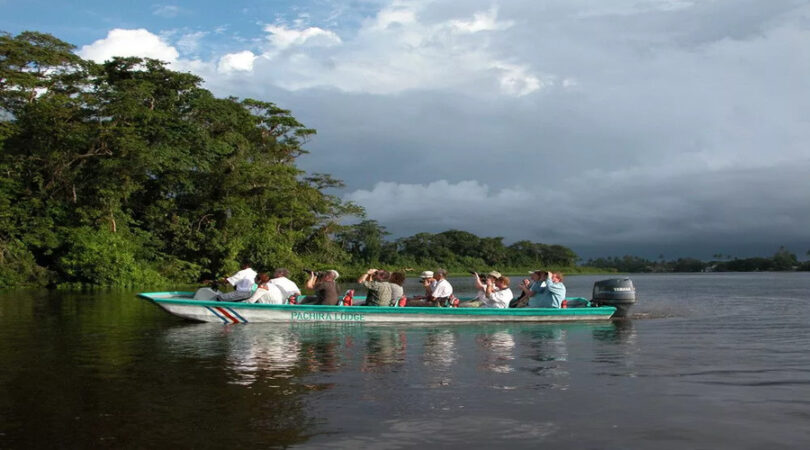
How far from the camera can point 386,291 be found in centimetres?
1664

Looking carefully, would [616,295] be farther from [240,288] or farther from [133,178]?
[133,178]

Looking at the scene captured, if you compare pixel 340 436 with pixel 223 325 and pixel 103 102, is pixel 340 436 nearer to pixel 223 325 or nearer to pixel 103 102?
pixel 223 325

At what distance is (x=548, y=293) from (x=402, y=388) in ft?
30.0

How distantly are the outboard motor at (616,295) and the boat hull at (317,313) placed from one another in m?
1.95

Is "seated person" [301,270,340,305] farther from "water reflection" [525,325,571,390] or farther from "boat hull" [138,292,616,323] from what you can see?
"water reflection" [525,325,571,390]

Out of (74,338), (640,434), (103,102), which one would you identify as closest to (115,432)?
(640,434)

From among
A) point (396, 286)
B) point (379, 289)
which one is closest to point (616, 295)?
point (396, 286)

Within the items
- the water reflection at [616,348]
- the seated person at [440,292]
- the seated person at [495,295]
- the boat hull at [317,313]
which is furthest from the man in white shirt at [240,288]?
the water reflection at [616,348]

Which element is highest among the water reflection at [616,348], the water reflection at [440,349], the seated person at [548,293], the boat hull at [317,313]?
the seated person at [548,293]

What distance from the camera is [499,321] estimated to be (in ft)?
55.1

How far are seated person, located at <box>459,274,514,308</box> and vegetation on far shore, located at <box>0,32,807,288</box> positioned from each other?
2543 centimetres

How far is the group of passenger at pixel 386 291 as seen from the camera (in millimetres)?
16562

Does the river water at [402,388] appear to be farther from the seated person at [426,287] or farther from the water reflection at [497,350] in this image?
the seated person at [426,287]

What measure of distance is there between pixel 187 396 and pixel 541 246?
114675mm
